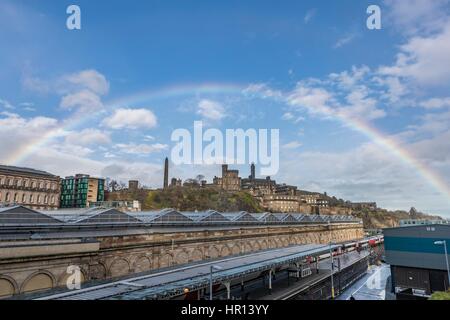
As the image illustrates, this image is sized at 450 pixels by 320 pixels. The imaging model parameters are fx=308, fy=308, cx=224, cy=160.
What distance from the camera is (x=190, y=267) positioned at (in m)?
27.6

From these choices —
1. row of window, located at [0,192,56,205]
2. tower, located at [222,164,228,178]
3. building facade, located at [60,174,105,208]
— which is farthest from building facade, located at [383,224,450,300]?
tower, located at [222,164,228,178]

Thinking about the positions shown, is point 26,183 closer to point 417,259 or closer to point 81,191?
point 81,191

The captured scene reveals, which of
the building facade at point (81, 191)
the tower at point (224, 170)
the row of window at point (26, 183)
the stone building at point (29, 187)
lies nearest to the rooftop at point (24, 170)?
the stone building at point (29, 187)

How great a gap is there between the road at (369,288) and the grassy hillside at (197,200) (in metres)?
78.7

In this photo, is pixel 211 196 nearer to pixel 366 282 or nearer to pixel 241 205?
pixel 241 205

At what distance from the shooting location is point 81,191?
383ft

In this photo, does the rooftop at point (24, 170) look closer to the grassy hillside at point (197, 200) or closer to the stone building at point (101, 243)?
the grassy hillside at point (197, 200)

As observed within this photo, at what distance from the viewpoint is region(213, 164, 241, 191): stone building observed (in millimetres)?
172625

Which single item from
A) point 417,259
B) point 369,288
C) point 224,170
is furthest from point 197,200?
point 417,259

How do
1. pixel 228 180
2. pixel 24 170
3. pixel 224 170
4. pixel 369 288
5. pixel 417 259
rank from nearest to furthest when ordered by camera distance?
pixel 417 259 → pixel 369 288 → pixel 24 170 → pixel 228 180 → pixel 224 170

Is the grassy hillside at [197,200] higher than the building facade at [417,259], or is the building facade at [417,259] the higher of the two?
the grassy hillside at [197,200]

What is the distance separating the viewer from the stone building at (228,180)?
172625 mm

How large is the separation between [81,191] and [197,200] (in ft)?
146
